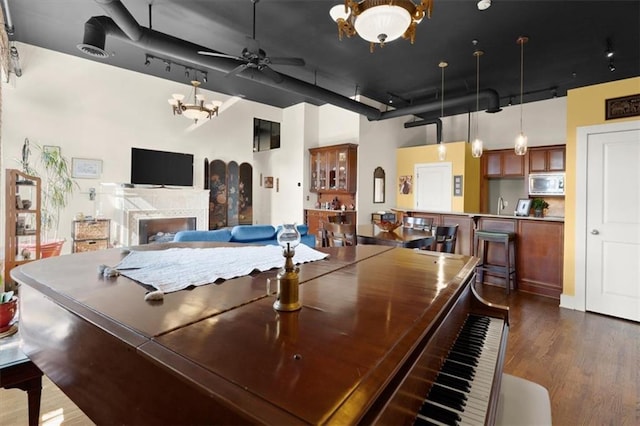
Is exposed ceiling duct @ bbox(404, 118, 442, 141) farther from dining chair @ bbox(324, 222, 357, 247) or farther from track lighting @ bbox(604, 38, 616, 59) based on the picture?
dining chair @ bbox(324, 222, 357, 247)

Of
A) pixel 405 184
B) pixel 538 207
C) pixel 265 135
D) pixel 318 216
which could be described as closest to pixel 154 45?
pixel 318 216

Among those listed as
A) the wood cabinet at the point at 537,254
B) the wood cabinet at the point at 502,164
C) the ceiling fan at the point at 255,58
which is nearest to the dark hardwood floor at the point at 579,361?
the wood cabinet at the point at 537,254

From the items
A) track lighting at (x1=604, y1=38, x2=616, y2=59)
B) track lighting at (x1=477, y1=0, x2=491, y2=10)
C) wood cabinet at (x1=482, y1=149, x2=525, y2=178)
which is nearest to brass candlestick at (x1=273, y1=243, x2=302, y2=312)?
track lighting at (x1=477, y1=0, x2=491, y2=10)

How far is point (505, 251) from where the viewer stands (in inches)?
168

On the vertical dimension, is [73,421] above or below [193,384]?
below

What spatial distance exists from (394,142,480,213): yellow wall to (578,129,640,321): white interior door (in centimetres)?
302

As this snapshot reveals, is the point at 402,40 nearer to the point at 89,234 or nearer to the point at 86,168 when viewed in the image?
the point at 86,168

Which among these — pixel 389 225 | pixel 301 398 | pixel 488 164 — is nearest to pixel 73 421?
pixel 301 398

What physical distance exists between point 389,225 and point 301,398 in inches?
134

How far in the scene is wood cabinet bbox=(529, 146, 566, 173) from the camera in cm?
616

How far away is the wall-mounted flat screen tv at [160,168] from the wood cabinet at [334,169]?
9.17 feet

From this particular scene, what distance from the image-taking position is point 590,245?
3.49 meters

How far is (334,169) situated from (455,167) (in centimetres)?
257

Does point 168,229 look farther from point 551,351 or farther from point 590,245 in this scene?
point 590,245
